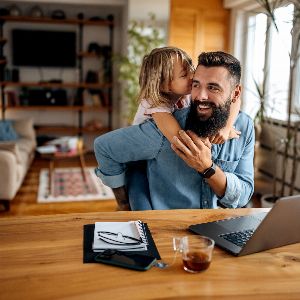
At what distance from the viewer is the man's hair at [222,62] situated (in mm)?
1443

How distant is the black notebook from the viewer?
104 centimetres

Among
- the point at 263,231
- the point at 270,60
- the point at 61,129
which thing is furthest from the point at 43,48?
the point at 263,231

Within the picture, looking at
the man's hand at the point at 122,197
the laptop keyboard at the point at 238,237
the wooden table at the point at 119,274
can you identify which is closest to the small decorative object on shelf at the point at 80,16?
the man's hand at the point at 122,197

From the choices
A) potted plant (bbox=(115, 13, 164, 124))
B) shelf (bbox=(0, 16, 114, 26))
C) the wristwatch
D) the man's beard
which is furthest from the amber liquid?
shelf (bbox=(0, 16, 114, 26))

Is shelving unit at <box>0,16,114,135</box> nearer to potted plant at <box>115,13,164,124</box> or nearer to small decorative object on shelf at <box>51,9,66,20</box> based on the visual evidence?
small decorative object on shelf at <box>51,9,66,20</box>

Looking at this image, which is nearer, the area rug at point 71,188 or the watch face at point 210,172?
the watch face at point 210,172

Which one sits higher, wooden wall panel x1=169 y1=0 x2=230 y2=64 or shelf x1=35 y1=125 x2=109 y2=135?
wooden wall panel x1=169 y1=0 x2=230 y2=64

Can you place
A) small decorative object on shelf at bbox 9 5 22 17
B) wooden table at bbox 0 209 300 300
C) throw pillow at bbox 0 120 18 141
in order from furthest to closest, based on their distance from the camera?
1. small decorative object on shelf at bbox 9 5 22 17
2. throw pillow at bbox 0 120 18 141
3. wooden table at bbox 0 209 300 300

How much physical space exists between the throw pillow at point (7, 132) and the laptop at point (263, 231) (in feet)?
15.1

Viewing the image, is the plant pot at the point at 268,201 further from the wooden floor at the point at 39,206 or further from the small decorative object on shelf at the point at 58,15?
the small decorative object on shelf at the point at 58,15

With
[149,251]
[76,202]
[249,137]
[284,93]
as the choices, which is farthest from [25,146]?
[149,251]

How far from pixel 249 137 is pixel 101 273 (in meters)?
0.93

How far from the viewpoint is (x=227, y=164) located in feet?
5.24

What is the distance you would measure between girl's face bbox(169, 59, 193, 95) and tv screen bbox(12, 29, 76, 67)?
557 centimetres
